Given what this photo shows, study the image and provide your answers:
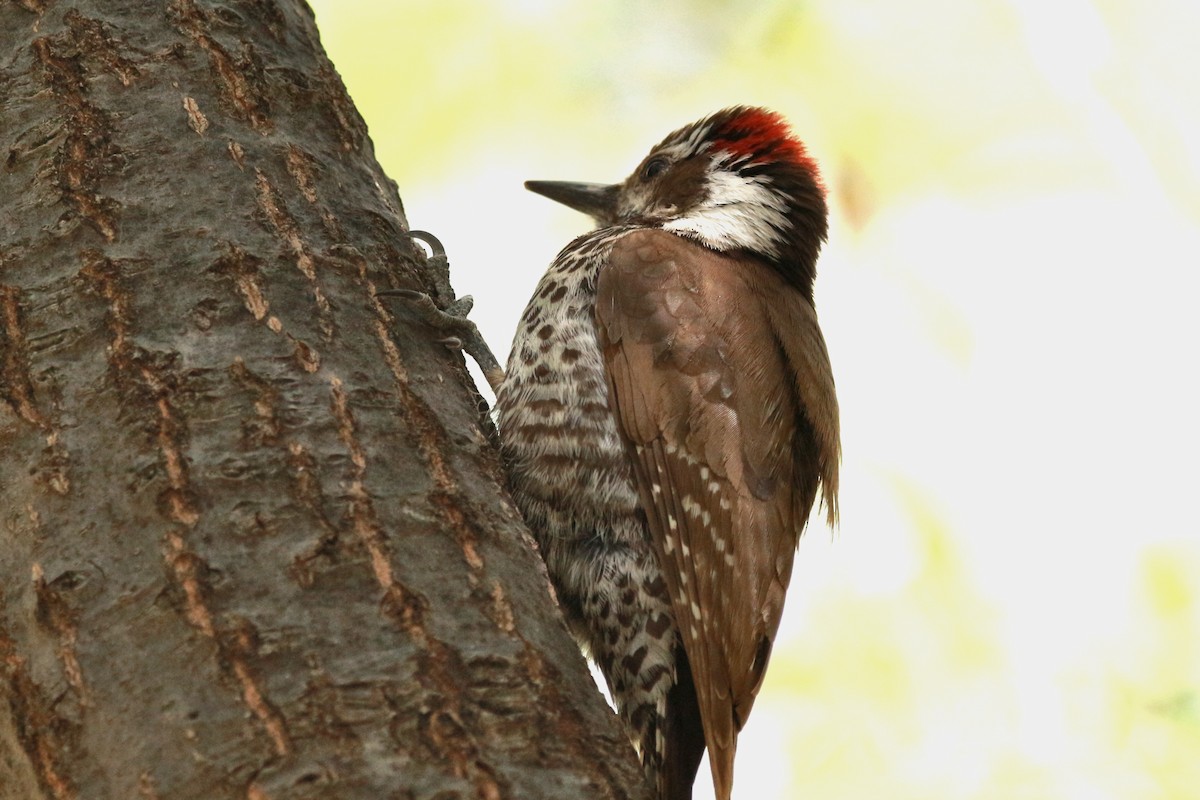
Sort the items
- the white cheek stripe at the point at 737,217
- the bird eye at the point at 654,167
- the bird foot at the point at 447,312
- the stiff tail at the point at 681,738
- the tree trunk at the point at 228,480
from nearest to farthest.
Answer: the tree trunk at the point at 228,480 → the bird foot at the point at 447,312 → the stiff tail at the point at 681,738 → the white cheek stripe at the point at 737,217 → the bird eye at the point at 654,167

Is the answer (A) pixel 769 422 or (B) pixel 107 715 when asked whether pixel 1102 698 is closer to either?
(A) pixel 769 422

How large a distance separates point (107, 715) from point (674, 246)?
2.01m

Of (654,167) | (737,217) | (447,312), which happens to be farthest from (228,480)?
(654,167)

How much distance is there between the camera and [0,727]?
176 cm

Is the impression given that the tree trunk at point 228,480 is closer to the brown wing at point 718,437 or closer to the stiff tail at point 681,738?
the brown wing at point 718,437

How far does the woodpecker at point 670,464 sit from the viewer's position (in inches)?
110

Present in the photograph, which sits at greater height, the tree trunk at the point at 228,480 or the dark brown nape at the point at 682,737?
the tree trunk at the point at 228,480

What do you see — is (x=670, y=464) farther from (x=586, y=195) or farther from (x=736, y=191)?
(x=586, y=195)

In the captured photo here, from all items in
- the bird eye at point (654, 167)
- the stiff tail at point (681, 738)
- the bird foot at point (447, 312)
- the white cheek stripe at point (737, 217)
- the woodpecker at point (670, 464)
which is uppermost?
the bird eye at point (654, 167)

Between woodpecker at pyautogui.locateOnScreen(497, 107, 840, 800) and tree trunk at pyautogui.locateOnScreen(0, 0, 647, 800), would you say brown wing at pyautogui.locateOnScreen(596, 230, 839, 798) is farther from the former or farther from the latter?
A: tree trunk at pyautogui.locateOnScreen(0, 0, 647, 800)

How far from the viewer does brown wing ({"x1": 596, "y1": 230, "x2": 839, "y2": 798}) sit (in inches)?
110

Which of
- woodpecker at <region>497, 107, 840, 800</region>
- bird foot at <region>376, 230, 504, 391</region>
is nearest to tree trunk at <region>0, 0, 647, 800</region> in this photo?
bird foot at <region>376, 230, 504, 391</region>

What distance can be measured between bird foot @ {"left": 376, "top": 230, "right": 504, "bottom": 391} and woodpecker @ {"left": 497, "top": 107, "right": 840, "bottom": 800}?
69mm

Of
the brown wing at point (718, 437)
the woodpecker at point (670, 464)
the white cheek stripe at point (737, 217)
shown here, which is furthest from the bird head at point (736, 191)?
the brown wing at point (718, 437)
